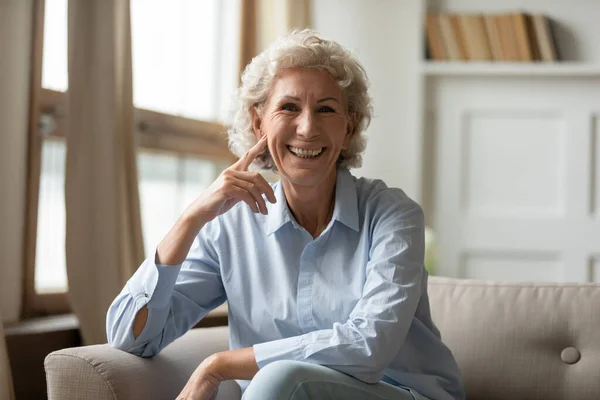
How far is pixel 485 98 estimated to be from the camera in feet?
14.6

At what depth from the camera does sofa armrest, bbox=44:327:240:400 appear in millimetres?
1712

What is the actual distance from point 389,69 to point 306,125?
106 inches

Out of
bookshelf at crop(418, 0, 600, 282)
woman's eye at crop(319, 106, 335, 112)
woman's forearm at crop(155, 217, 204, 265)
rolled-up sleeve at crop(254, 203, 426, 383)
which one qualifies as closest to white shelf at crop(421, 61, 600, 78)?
bookshelf at crop(418, 0, 600, 282)

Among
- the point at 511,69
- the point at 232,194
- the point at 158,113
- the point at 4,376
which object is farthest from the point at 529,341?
the point at 511,69

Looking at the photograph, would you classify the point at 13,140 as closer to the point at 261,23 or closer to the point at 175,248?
the point at 175,248

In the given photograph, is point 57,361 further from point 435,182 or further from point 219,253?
point 435,182

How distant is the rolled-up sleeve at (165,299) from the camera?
5.96 feet

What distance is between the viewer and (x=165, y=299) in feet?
6.02

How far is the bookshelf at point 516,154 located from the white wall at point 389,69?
0.05 meters

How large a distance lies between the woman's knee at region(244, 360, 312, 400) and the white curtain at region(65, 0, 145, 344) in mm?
1154

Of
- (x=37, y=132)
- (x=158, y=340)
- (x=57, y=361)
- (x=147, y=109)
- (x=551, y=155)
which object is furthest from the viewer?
(x=551, y=155)

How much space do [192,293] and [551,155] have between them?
287cm

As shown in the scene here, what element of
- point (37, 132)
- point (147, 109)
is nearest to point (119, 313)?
point (37, 132)

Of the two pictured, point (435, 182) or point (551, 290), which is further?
point (435, 182)
